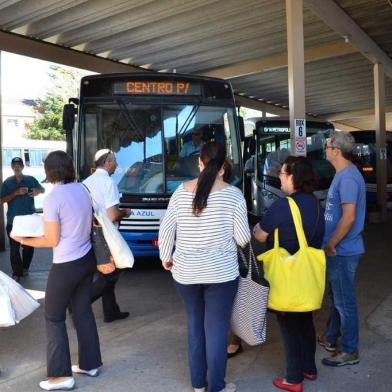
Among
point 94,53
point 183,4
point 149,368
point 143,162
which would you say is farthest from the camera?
point 94,53

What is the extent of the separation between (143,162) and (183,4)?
3.70 m

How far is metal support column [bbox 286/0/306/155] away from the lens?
7.59 m

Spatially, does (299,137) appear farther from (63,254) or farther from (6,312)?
(6,312)

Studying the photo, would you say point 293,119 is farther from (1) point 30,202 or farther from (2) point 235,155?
(1) point 30,202

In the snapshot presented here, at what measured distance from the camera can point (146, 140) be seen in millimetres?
7387

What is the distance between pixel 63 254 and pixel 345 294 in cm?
218

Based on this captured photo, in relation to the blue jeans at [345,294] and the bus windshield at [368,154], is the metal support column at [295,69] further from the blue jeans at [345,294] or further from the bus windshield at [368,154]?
the bus windshield at [368,154]

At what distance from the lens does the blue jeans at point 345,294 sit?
13.2 feet

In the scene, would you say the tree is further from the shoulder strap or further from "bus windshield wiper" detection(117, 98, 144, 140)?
the shoulder strap

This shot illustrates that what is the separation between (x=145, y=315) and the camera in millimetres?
5688

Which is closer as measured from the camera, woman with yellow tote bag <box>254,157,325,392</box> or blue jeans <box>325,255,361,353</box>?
woman with yellow tote bag <box>254,157,325,392</box>

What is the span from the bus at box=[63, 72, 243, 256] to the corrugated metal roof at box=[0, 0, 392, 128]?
8.12ft

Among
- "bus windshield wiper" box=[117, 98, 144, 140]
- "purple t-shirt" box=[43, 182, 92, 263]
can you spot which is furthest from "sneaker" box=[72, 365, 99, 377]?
"bus windshield wiper" box=[117, 98, 144, 140]

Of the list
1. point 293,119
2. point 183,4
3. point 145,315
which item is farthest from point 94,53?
point 145,315
